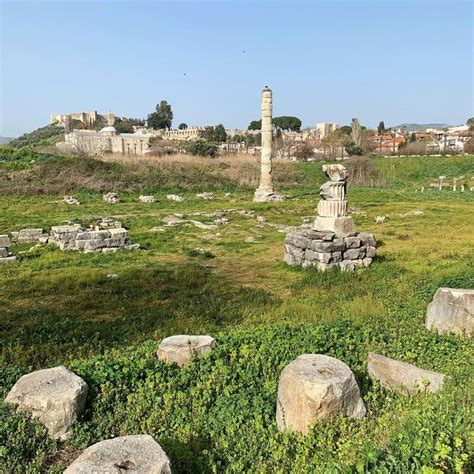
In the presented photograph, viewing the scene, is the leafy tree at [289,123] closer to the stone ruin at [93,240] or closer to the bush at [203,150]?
the bush at [203,150]

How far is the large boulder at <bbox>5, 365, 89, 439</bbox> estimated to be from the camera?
436 centimetres

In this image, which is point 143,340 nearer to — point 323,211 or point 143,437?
point 143,437

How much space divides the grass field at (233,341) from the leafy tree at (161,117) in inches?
3578

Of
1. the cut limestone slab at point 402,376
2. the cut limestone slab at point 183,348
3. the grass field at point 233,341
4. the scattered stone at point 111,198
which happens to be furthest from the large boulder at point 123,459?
the scattered stone at point 111,198

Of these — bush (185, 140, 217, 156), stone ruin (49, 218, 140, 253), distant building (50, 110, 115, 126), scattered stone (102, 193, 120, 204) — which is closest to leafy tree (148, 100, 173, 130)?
distant building (50, 110, 115, 126)

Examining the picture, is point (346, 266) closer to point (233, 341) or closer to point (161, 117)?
point (233, 341)

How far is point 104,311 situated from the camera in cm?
852

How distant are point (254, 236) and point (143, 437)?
12941 millimetres

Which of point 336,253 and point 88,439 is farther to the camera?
point 336,253

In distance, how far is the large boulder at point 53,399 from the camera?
4.36 m

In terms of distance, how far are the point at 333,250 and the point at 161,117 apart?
321 feet

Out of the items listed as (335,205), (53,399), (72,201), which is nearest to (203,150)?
(72,201)

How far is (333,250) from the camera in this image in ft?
36.1

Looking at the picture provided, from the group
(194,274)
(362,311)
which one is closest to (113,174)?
(194,274)
